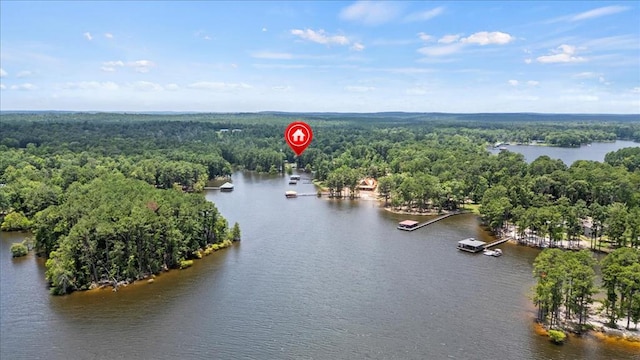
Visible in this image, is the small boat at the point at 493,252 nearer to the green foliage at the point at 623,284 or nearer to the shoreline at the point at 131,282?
the green foliage at the point at 623,284

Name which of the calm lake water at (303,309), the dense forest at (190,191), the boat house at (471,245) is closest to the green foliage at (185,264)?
the dense forest at (190,191)

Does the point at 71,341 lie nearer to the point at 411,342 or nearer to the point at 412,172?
the point at 411,342

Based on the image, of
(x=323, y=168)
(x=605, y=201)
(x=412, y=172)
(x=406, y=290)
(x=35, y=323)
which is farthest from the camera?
(x=323, y=168)

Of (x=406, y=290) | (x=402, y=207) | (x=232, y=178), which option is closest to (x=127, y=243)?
(x=406, y=290)

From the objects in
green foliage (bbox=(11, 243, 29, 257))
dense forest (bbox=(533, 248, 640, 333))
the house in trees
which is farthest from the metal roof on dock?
green foliage (bbox=(11, 243, 29, 257))

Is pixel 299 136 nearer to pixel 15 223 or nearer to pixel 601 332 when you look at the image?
pixel 601 332

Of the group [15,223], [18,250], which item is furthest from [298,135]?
[15,223]

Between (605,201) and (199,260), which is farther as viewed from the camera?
(605,201)

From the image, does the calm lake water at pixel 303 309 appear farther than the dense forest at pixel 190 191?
No
